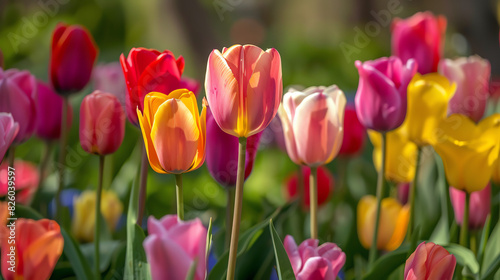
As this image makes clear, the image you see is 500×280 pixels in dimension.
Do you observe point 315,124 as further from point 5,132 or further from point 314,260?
point 5,132

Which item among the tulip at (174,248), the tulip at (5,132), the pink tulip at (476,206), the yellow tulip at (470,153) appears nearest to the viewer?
the tulip at (174,248)

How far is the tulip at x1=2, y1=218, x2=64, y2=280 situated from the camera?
0.48 m

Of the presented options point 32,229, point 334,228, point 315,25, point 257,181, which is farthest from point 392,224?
point 315,25

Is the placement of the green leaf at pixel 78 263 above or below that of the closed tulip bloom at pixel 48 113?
below

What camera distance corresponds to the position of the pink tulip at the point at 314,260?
499 millimetres

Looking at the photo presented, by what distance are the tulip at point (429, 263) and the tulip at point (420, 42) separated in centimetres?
47

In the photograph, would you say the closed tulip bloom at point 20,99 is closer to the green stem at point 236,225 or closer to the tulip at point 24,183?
the tulip at point 24,183

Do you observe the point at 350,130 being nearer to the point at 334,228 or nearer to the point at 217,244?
the point at 334,228

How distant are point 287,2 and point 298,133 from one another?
6979 mm

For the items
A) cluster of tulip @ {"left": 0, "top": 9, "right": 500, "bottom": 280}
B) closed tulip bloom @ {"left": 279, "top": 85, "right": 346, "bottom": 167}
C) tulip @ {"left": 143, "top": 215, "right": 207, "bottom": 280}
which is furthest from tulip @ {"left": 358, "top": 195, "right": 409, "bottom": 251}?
tulip @ {"left": 143, "top": 215, "right": 207, "bottom": 280}

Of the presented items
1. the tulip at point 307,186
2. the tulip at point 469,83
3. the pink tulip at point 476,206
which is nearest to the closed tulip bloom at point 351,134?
the tulip at point 307,186

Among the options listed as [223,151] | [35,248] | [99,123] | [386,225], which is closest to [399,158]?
[386,225]

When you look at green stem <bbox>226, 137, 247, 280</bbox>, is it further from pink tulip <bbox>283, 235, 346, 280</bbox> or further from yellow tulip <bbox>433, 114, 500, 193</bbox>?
yellow tulip <bbox>433, 114, 500, 193</bbox>

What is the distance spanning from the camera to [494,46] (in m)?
2.14
